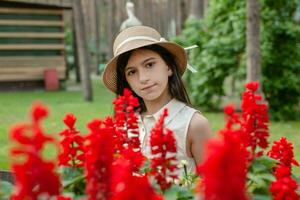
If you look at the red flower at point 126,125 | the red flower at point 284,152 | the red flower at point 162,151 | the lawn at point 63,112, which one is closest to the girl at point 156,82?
the red flower at point 126,125

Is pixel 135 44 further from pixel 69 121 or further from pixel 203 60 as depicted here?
pixel 203 60

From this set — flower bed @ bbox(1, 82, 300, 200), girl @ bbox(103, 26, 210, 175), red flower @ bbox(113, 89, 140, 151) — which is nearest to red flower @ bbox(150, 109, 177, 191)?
flower bed @ bbox(1, 82, 300, 200)

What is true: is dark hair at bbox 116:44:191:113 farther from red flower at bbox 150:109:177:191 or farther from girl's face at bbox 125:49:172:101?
red flower at bbox 150:109:177:191

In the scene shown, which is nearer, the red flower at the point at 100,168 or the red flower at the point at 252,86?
the red flower at the point at 100,168

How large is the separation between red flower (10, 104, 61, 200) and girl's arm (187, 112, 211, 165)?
5.92ft

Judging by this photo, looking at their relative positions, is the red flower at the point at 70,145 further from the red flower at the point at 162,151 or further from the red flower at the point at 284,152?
the red flower at the point at 284,152

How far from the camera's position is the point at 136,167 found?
1342mm

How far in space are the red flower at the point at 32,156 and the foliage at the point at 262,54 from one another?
352 inches

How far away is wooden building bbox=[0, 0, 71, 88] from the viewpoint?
15.5 metres

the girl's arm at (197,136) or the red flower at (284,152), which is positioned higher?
the red flower at (284,152)

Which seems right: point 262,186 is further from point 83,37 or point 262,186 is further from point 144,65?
point 83,37

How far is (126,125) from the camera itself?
5.19ft

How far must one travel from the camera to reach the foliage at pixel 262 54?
9.77m

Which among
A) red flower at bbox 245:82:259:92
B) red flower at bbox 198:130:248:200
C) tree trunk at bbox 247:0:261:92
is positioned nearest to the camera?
red flower at bbox 198:130:248:200
